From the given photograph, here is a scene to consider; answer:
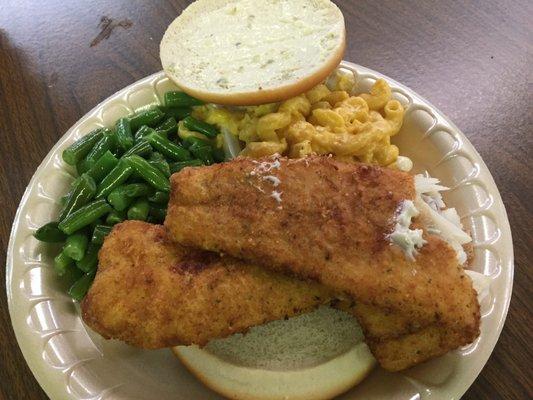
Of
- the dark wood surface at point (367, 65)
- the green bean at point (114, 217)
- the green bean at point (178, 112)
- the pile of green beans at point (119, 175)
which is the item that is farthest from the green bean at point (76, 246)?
the green bean at point (178, 112)

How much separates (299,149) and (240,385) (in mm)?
968

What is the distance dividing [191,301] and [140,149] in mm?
847

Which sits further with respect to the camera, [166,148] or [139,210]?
[166,148]

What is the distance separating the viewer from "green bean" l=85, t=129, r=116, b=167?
2191mm

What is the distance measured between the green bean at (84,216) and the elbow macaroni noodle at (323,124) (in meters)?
0.64

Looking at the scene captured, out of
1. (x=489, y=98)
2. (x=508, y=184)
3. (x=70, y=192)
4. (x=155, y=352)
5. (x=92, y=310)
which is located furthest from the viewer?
(x=489, y=98)

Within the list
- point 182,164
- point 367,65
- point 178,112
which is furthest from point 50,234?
point 367,65

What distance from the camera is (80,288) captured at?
1.95 meters

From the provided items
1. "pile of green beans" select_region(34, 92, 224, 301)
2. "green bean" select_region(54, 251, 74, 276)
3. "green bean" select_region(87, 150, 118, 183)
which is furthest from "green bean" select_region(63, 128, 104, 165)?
"green bean" select_region(54, 251, 74, 276)

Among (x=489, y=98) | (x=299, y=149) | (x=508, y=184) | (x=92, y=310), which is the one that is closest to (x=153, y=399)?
(x=92, y=310)

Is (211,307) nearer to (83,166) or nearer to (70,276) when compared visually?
(70,276)

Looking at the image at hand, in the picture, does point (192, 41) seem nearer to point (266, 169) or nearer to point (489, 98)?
point (266, 169)

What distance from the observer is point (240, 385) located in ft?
5.57

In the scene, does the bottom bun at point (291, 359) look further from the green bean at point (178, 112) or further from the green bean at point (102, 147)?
the green bean at point (178, 112)
